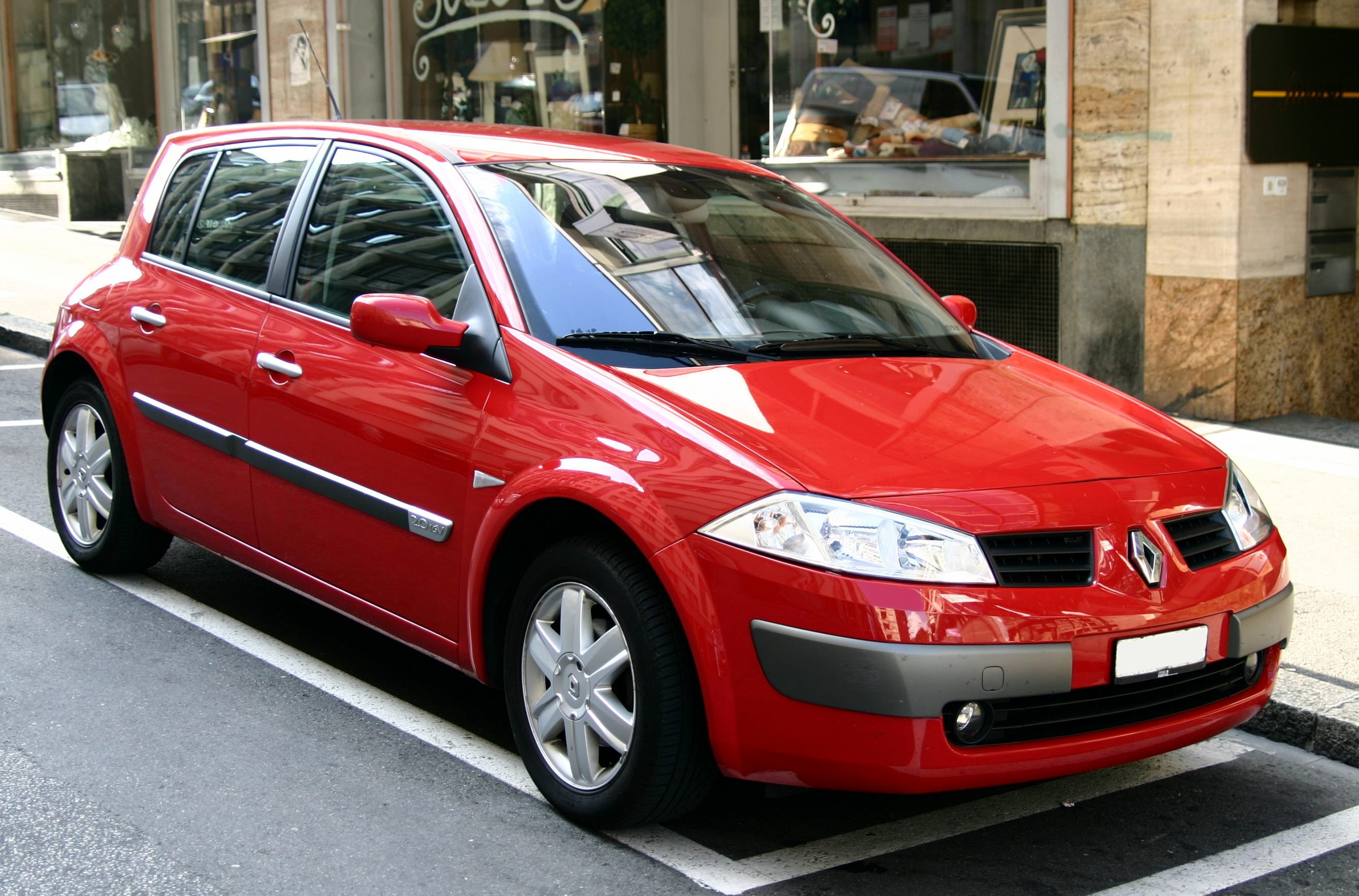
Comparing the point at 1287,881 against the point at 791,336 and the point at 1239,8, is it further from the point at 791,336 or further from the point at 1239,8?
A: the point at 1239,8

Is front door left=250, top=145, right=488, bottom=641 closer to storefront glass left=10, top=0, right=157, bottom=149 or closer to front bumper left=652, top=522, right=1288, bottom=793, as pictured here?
front bumper left=652, top=522, right=1288, bottom=793

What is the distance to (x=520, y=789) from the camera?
13.0ft

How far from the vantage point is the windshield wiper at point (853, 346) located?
13.2 feet

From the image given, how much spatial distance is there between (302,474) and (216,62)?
1415 cm

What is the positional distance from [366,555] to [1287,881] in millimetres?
2492

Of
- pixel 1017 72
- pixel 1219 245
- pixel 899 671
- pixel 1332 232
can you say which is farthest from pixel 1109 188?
pixel 899 671

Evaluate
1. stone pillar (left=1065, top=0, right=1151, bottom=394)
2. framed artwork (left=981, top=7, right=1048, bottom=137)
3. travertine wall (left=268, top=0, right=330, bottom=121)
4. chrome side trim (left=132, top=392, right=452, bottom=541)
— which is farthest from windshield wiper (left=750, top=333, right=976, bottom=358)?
travertine wall (left=268, top=0, right=330, bottom=121)

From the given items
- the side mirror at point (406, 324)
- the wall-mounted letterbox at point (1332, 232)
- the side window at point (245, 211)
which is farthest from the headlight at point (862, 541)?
the wall-mounted letterbox at point (1332, 232)

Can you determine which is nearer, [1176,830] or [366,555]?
[1176,830]

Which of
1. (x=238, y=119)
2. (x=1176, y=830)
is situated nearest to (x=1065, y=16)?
(x=1176, y=830)

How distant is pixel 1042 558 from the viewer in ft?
11.0

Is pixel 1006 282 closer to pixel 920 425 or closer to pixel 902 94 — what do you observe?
pixel 902 94

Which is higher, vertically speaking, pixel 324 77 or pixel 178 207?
pixel 324 77

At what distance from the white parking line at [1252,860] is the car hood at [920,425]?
93 cm
